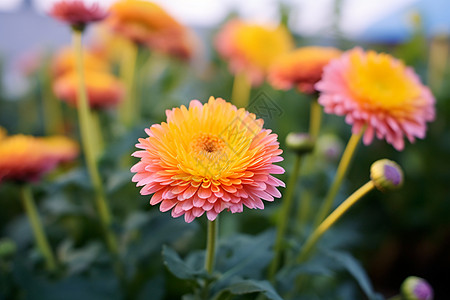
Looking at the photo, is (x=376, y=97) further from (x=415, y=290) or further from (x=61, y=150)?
(x=61, y=150)

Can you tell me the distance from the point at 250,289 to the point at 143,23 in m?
0.72

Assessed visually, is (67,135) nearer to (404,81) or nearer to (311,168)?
(311,168)

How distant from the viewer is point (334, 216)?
55 cm

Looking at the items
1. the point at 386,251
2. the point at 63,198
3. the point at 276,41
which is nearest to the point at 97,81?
the point at 63,198

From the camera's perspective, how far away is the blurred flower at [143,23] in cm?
89

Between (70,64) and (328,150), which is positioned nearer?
(328,150)

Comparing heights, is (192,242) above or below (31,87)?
below

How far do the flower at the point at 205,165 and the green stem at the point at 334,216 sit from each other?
0.61 ft

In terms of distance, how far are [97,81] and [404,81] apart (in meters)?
0.71

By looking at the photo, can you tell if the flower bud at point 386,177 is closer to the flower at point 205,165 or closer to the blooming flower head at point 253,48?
the flower at point 205,165

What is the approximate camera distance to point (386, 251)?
143cm

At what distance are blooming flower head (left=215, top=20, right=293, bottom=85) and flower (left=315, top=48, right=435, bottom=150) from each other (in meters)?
0.51

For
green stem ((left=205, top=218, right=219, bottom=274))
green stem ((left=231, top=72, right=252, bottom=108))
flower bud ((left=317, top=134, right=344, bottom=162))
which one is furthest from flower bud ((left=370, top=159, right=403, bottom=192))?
green stem ((left=231, top=72, right=252, bottom=108))

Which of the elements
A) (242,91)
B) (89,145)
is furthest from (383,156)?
(89,145)
